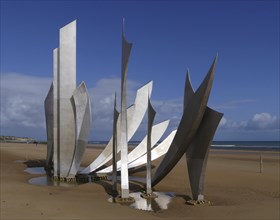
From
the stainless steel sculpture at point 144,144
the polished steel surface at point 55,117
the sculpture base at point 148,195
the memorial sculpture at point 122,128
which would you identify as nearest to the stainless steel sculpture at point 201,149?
the memorial sculpture at point 122,128

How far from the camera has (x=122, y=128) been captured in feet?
36.5

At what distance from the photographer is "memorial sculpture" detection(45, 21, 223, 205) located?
1044 centimetres

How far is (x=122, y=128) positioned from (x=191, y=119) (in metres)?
2.28

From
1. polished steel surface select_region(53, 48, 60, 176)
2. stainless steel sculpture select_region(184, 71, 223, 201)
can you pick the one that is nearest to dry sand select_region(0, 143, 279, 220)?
stainless steel sculpture select_region(184, 71, 223, 201)

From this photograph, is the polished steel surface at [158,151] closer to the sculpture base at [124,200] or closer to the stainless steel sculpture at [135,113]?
the stainless steel sculpture at [135,113]

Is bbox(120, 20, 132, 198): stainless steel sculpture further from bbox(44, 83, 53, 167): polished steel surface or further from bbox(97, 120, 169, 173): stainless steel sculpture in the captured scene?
bbox(44, 83, 53, 167): polished steel surface

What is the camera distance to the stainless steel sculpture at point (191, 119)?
974 cm

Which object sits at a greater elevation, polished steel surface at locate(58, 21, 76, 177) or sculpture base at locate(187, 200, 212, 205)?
polished steel surface at locate(58, 21, 76, 177)

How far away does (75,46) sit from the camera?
16141 millimetres

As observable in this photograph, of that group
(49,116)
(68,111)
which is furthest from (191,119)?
(49,116)

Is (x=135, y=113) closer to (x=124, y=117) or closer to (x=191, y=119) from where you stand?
(x=124, y=117)

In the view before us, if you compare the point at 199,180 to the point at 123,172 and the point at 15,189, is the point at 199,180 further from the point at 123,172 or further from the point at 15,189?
the point at 15,189

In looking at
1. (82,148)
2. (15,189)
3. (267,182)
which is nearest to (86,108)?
(82,148)

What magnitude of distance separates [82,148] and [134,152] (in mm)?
2788
